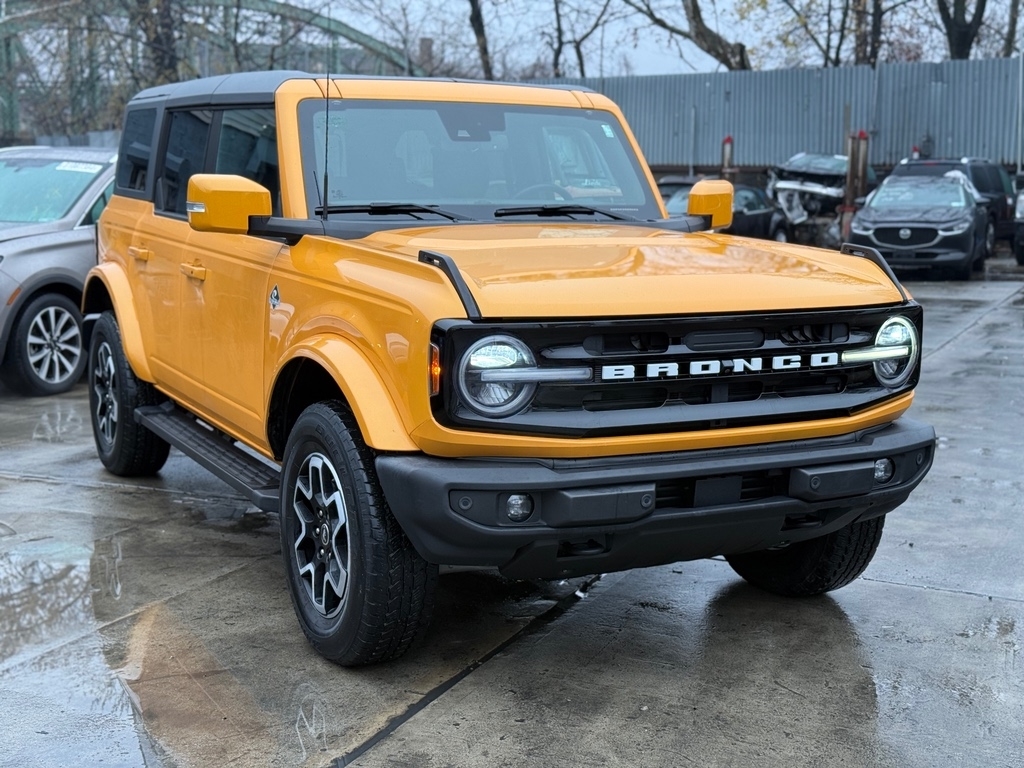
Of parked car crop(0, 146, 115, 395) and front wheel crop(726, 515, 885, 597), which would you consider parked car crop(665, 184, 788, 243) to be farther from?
front wheel crop(726, 515, 885, 597)

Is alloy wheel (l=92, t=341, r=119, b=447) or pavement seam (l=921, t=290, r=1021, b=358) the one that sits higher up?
alloy wheel (l=92, t=341, r=119, b=447)

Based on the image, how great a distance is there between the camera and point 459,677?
3.82m

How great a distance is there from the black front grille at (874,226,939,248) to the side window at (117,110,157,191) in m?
12.8

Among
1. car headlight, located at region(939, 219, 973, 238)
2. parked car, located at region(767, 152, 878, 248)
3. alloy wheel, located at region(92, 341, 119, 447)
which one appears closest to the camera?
alloy wheel, located at region(92, 341, 119, 447)

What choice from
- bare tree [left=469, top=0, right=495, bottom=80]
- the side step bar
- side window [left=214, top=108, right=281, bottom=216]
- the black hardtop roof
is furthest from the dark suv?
side window [left=214, top=108, right=281, bottom=216]

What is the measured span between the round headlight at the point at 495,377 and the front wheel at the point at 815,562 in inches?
55.1

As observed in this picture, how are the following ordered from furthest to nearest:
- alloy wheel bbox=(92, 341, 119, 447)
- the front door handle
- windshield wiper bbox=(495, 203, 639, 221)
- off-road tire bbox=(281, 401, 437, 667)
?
1. alloy wheel bbox=(92, 341, 119, 447)
2. the front door handle
3. windshield wiper bbox=(495, 203, 639, 221)
4. off-road tire bbox=(281, 401, 437, 667)

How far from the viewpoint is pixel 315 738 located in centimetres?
340

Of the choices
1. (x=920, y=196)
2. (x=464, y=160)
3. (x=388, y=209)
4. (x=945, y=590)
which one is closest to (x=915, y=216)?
(x=920, y=196)

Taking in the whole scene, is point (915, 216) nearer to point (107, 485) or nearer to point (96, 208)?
point (96, 208)

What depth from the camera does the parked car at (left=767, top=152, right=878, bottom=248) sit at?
21.9 meters

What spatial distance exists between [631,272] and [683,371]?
0.35 metres

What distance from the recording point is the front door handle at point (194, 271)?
16.3 ft

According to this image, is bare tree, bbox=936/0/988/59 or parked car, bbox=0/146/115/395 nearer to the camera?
parked car, bbox=0/146/115/395
